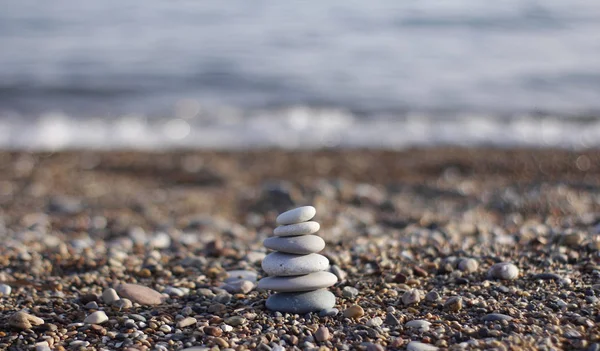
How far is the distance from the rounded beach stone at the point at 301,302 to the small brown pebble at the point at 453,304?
52 cm

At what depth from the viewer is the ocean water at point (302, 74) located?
1227 cm

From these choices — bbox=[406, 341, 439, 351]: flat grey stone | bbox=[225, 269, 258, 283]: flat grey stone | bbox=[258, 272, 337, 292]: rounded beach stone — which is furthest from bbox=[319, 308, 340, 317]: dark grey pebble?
bbox=[225, 269, 258, 283]: flat grey stone

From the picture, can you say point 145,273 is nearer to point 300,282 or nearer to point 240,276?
point 240,276

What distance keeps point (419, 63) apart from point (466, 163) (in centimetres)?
924

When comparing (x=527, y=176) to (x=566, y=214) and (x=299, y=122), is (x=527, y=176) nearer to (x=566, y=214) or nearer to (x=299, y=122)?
(x=566, y=214)

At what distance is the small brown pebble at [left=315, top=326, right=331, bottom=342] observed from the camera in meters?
2.89

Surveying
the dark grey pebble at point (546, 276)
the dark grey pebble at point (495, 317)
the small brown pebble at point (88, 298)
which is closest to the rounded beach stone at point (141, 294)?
the small brown pebble at point (88, 298)

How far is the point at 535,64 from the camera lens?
17.3 m

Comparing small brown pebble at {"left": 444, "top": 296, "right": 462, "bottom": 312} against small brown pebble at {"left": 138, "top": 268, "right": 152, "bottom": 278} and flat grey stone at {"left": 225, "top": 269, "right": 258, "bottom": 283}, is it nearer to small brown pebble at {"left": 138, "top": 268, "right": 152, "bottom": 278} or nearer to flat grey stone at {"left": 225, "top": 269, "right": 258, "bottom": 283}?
flat grey stone at {"left": 225, "top": 269, "right": 258, "bottom": 283}

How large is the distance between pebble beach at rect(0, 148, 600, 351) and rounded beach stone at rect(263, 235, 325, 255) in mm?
297

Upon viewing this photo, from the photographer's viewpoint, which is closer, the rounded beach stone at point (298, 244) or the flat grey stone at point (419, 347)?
the flat grey stone at point (419, 347)

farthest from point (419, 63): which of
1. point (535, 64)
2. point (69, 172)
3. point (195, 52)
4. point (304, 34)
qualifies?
point (69, 172)

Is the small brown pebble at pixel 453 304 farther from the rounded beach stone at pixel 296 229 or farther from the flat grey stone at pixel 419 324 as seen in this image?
the rounded beach stone at pixel 296 229

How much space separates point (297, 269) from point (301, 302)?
16cm
